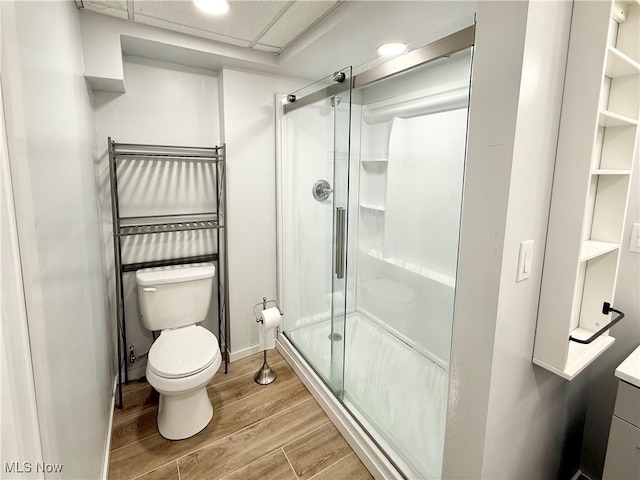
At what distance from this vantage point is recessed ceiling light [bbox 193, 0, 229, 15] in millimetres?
1487

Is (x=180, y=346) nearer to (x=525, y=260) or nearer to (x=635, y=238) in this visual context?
(x=525, y=260)

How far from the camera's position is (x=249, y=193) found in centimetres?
240

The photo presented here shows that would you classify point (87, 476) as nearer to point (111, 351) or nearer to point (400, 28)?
point (111, 351)

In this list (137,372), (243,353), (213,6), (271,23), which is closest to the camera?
(213,6)

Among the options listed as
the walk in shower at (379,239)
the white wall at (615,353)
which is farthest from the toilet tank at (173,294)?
the white wall at (615,353)

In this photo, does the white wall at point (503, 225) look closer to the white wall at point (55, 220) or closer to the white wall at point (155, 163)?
the white wall at point (55, 220)

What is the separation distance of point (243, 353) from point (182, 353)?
0.77 m

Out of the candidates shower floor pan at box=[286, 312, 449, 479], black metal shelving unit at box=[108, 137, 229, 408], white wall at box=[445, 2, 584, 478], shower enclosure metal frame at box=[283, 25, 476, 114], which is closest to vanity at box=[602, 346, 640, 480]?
white wall at box=[445, 2, 584, 478]

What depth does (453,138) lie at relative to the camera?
205 centimetres

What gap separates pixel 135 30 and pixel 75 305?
150 cm

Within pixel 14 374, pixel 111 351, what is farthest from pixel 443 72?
pixel 111 351

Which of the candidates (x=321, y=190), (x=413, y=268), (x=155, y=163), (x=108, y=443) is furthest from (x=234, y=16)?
(x=108, y=443)

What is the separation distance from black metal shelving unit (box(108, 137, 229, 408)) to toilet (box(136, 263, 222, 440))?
0.46ft

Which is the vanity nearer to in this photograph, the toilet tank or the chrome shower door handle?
the chrome shower door handle
